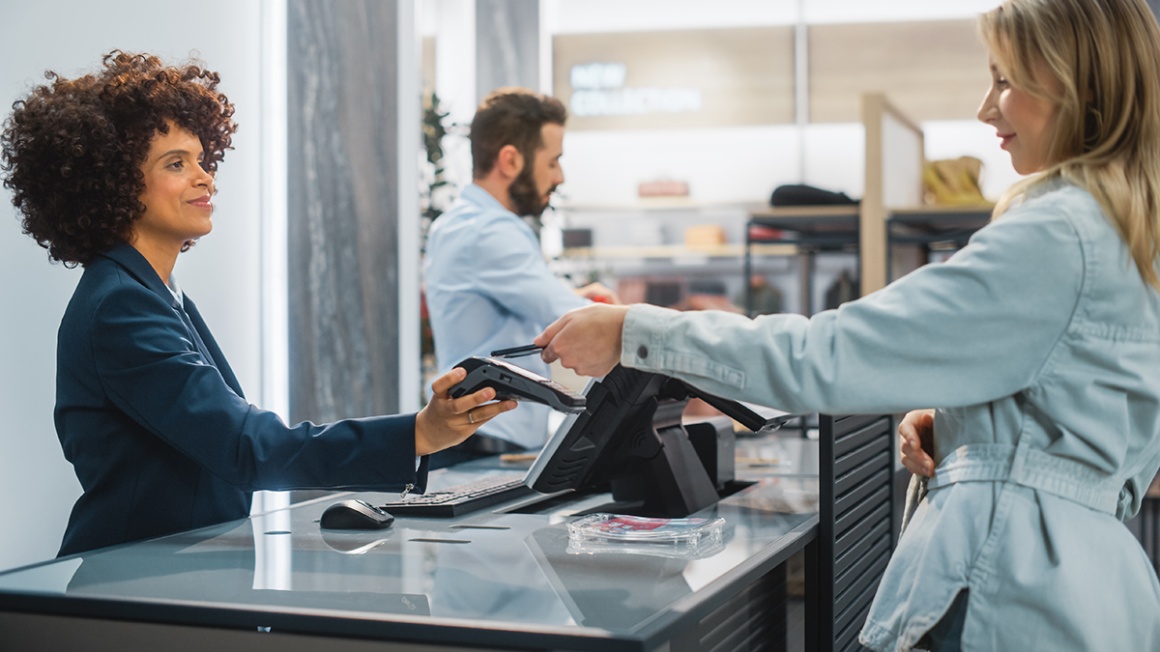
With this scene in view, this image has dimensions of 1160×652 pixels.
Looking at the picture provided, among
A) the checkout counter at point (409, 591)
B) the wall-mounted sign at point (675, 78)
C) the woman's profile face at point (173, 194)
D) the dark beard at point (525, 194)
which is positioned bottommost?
the checkout counter at point (409, 591)

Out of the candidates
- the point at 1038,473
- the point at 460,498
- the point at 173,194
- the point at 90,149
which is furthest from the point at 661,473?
the point at 90,149

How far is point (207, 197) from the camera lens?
1.66 metres

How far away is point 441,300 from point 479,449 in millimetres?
465

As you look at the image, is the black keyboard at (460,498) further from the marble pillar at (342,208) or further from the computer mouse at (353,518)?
the marble pillar at (342,208)

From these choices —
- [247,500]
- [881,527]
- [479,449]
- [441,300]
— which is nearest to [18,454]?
[247,500]

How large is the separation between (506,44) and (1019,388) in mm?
5439

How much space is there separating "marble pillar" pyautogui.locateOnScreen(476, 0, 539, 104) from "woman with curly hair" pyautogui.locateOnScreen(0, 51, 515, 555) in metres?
4.23

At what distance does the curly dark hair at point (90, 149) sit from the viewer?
1.57 meters

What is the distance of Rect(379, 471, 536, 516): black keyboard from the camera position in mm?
1724

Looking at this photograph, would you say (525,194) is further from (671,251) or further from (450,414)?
(671,251)

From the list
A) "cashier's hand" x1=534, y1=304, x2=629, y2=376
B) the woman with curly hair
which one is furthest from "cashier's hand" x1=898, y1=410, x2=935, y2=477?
the woman with curly hair

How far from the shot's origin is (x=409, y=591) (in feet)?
3.95

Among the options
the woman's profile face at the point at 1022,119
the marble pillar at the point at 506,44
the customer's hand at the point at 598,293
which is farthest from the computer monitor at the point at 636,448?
the marble pillar at the point at 506,44

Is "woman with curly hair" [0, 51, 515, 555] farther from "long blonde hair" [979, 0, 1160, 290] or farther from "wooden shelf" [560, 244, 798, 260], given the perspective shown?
"wooden shelf" [560, 244, 798, 260]
